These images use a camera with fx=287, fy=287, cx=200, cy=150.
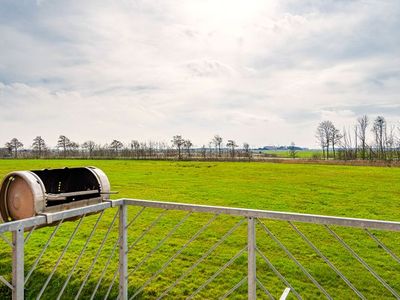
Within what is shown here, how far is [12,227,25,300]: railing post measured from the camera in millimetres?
1770

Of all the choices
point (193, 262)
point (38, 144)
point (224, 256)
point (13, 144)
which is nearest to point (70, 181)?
point (193, 262)

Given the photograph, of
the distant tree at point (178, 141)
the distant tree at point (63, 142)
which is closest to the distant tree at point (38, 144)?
the distant tree at point (63, 142)

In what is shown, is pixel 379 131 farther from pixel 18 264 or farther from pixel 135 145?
pixel 18 264

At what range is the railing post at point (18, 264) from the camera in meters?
1.77

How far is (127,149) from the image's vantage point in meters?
57.0

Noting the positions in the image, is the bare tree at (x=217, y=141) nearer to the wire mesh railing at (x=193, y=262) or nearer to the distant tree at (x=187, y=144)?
the distant tree at (x=187, y=144)

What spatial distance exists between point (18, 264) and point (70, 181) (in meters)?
1.18

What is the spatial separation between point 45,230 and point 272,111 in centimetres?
3291

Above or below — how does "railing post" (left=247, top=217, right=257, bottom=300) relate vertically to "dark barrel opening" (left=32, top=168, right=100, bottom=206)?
below

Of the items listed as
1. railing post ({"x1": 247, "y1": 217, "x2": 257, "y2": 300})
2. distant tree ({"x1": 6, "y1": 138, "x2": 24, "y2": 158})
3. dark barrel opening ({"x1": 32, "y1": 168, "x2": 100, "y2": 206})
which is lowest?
railing post ({"x1": 247, "y1": 217, "x2": 257, "y2": 300})

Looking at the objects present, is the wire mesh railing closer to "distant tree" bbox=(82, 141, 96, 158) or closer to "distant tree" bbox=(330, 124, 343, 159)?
"distant tree" bbox=(330, 124, 343, 159)

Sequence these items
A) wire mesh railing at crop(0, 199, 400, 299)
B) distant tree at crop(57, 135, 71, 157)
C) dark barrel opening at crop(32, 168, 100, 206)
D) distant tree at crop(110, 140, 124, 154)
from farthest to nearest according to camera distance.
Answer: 1. distant tree at crop(57, 135, 71, 157)
2. distant tree at crop(110, 140, 124, 154)
3. dark barrel opening at crop(32, 168, 100, 206)
4. wire mesh railing at crop(0, 199, 400, 299)

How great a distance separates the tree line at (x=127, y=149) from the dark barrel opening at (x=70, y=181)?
160 feet

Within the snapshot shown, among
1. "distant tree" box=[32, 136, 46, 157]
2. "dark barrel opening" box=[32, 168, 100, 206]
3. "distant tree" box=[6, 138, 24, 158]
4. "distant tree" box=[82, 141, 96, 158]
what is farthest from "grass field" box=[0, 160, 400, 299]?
"distant tree" box=[6, 138, 24, 158]
